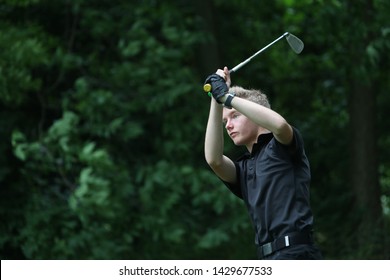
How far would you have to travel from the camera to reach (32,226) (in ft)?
28.1

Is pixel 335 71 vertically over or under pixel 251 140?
over

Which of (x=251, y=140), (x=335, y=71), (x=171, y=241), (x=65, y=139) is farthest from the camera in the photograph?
(x=335, y=71)

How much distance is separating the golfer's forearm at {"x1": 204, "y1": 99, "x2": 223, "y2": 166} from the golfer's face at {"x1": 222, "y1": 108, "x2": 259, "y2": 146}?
0.20ft

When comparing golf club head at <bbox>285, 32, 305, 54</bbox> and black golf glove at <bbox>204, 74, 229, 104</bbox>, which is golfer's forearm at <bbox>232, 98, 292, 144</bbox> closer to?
black golf glove at <bbox>204, 74, 229, 104</bbox>

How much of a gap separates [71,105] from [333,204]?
3486mm

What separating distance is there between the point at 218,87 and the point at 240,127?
0.29m

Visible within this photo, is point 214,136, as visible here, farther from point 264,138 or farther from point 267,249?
point 267,249

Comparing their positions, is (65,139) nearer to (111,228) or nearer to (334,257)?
(111,228)

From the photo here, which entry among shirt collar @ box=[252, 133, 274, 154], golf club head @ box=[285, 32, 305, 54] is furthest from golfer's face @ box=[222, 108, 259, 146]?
golf club head @ box=[285, 32, 305, 54]

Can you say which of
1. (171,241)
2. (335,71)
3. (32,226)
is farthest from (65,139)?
(335,71)

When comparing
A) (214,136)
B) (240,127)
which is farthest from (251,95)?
(214,136)

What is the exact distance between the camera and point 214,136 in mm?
4109

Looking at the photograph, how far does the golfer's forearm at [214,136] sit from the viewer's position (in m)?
4.04

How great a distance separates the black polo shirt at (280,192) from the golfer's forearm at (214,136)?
0.23 meters
